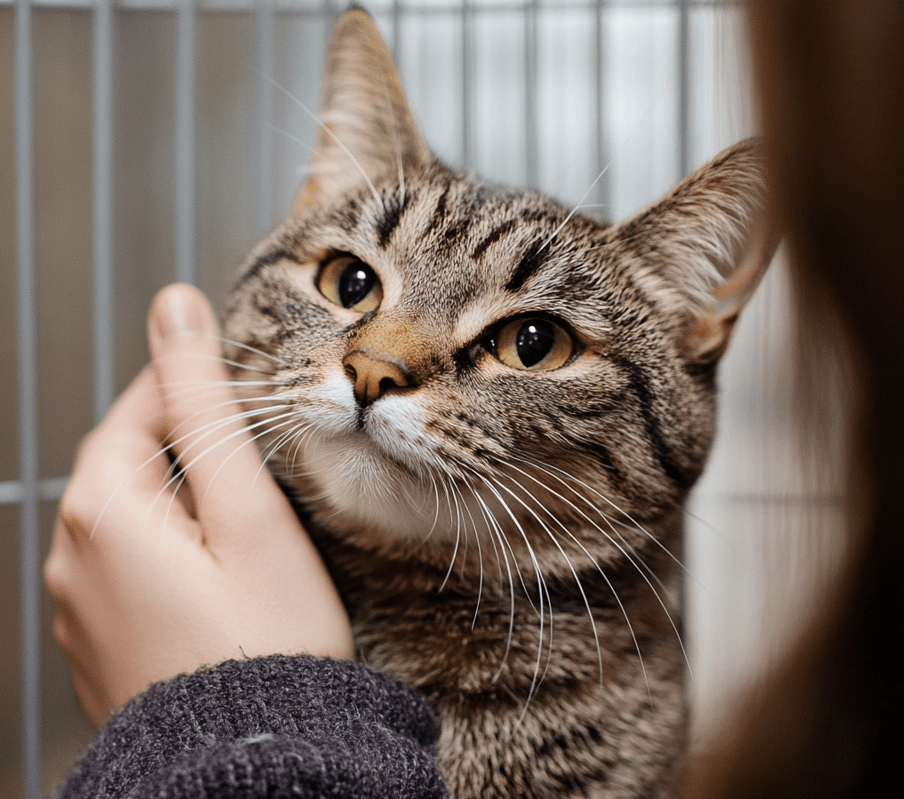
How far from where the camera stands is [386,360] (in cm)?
51

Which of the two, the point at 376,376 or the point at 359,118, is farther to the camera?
the point at 359,118

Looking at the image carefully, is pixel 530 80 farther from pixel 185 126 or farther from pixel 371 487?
pixel 371 487

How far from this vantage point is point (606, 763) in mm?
594

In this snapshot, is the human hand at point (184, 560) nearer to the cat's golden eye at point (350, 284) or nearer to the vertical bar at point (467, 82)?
the cat's golden eye at point (350, 284)

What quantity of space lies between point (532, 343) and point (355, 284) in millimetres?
183

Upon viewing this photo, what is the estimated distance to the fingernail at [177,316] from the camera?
0.71m

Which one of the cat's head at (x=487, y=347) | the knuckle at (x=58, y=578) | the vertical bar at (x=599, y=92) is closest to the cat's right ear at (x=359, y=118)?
the cat's head at (x=487, y=347)

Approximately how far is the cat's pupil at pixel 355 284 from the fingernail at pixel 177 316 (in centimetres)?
17

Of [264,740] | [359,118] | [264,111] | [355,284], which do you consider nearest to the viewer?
[264,740]

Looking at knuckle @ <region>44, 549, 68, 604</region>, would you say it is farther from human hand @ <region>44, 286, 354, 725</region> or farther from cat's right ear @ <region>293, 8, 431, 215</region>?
cat's right ear @ <region>293, 8, 431, 215</region>

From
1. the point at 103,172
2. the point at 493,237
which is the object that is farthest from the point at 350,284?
the point at 103,172

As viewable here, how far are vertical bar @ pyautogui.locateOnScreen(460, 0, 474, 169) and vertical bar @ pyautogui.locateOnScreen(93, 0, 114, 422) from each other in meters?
0.43

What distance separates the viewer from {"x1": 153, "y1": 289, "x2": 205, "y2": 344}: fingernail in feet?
2.32

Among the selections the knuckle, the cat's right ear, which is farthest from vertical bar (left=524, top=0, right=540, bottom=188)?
the knuckle
